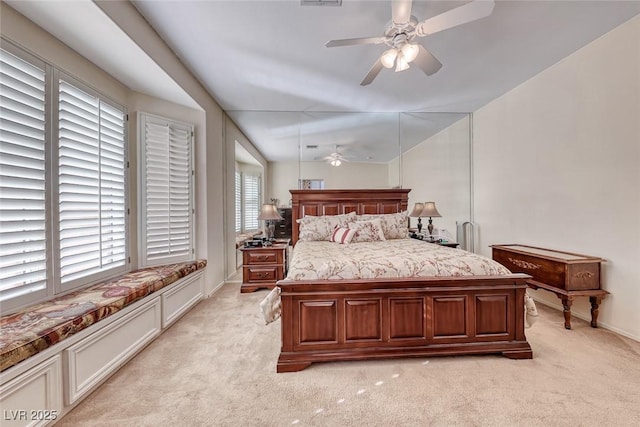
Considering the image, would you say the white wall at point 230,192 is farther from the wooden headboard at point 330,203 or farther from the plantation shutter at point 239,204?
the wooden headboard at point 330,203

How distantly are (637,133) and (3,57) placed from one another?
16.4 ft

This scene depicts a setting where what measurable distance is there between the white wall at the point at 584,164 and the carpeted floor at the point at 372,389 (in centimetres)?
74

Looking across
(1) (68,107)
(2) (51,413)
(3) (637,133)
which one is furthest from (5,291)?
(3) (637,133)

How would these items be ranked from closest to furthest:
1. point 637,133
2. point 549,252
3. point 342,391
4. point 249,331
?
1. point 342,391
2. point 637,133
3. point 249,331
4. point 549,252

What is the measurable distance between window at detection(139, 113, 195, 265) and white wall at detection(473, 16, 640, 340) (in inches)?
177

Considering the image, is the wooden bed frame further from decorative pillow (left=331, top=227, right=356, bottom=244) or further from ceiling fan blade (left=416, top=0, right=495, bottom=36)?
ceiling fan blade (left=416, top=0, right=495, bottom=36)

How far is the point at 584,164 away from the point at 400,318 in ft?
8.86

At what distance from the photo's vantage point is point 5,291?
1.60 metres

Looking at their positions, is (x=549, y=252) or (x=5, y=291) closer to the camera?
(x=5, y=291)

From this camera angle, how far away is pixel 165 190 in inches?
118

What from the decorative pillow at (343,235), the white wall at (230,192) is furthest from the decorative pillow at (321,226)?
the white wall at (230,192)

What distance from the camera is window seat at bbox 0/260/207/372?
4.22 feet

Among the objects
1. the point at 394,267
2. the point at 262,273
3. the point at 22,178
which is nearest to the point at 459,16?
the point at 394,267

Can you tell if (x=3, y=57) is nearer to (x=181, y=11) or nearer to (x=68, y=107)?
(x=68, y=107)
